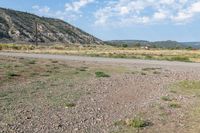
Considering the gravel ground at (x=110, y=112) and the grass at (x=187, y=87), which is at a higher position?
the gravel ground at (x=110, y=112)

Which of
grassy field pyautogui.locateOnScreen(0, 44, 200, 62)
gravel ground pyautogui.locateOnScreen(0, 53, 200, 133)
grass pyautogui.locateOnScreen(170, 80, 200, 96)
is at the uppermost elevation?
gravel ground pyautogui.locateOnScreen(0, 53, 200, 133)

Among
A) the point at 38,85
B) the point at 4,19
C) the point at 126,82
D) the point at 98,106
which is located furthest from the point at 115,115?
the point at 4,19

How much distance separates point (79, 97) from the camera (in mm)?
17812

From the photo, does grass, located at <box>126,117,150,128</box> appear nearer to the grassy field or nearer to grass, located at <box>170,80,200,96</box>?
grass, located at <box>170,80,200,96</box>

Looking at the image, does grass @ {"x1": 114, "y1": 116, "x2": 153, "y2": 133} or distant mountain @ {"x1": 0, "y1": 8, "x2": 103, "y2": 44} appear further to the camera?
distant mountain @ {"x1": 0, "y1": 8, "x2": 103, "y2": 44}

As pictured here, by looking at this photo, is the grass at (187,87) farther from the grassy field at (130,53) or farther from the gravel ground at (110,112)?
the grassy field at (130,53)

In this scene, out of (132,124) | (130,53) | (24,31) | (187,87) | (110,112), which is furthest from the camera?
(24,31)

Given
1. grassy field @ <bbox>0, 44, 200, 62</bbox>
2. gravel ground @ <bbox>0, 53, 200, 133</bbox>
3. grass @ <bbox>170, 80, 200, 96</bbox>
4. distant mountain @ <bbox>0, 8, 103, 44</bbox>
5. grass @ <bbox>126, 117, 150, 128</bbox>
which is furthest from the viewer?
distant mountain @ <bbox>0, 8, 103, 44</bbox>

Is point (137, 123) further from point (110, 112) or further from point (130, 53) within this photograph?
point (130, 53)

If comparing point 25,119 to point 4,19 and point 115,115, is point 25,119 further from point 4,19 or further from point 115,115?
point 4,19

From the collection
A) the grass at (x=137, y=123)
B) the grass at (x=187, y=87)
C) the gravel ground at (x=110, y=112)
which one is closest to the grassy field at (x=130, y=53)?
the grass at (x=187, y=87)

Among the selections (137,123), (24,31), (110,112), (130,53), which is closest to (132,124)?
(137,123)

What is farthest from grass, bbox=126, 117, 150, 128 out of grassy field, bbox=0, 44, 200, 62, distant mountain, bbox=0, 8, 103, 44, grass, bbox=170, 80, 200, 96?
distant mountain, bbox=0, 8, 103, 44

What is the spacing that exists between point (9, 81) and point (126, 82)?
616cm
